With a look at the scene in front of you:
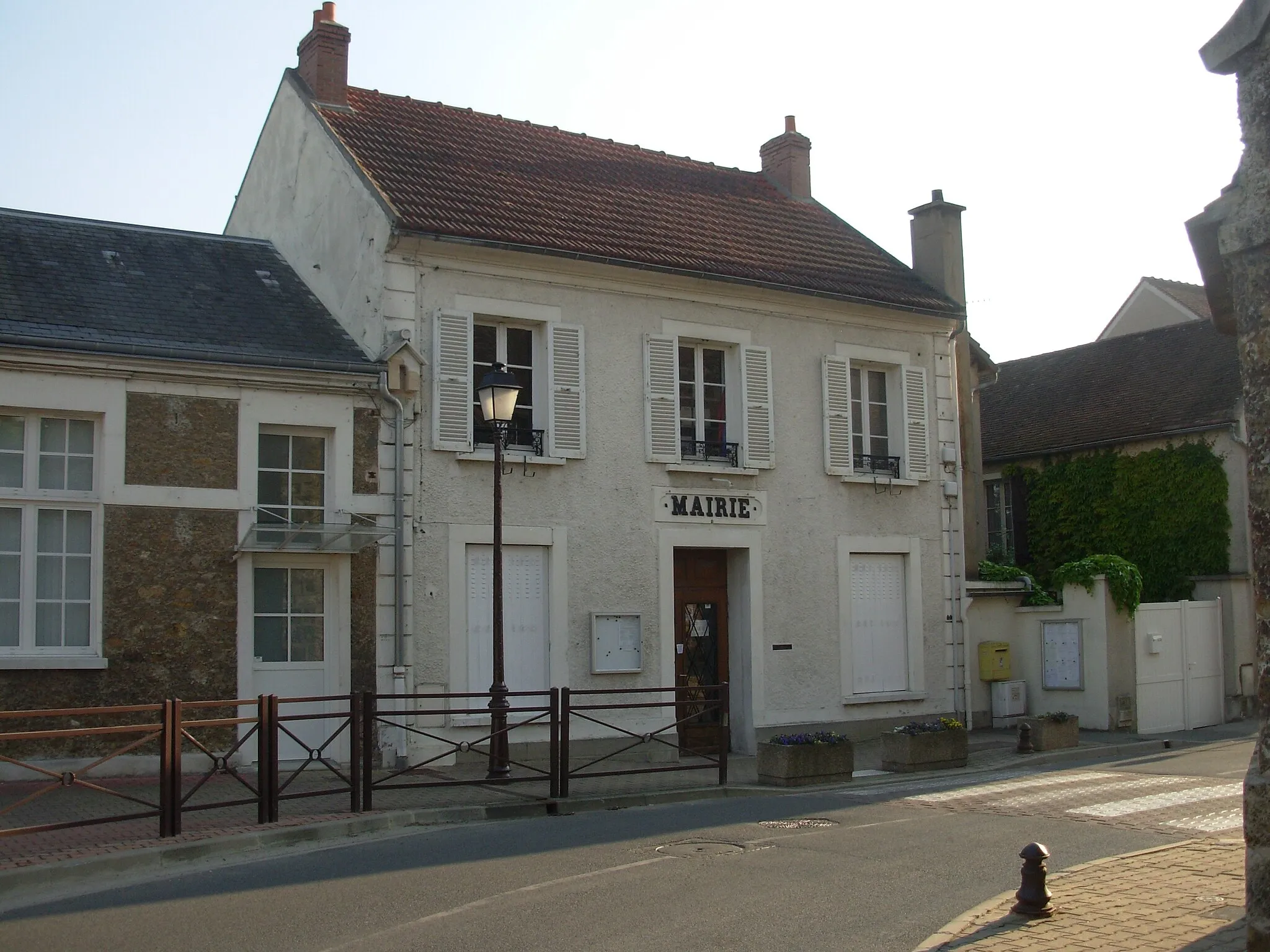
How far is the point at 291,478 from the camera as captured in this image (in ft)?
46.6

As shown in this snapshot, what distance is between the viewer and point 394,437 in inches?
571

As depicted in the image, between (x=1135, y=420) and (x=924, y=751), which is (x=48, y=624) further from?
(x=1135, y=420)

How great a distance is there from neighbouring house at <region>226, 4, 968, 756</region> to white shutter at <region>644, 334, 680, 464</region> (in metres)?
0.03

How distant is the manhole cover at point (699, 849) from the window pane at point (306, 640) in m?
5.85

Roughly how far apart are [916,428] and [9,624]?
39.1ft

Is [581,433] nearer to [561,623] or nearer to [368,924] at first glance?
[561,623]

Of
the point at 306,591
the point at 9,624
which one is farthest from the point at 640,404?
the point at 9,624

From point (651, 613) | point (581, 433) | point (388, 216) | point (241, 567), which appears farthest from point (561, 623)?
point (388, 216)

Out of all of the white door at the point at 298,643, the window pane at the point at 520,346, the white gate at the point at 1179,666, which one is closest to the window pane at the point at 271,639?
the white door at the point at 298,643

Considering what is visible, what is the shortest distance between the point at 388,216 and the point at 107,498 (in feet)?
14.3

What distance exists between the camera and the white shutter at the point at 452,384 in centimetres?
1477

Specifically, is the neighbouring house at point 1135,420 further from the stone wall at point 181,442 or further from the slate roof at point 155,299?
the stone wall at point 181,442

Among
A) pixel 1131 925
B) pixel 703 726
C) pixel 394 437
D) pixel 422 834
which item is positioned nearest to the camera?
pixel 1131 925

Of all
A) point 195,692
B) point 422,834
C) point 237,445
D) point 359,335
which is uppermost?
point 359,335
